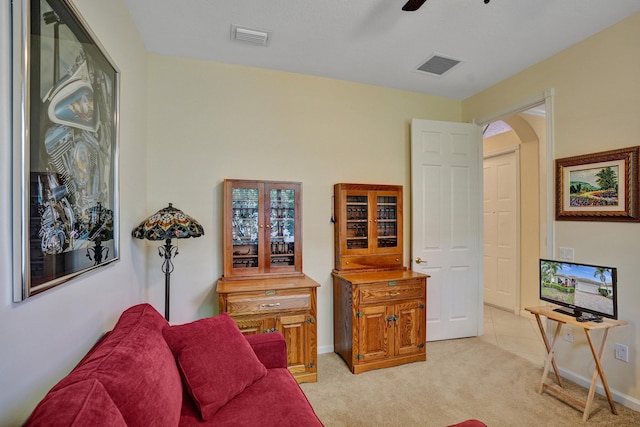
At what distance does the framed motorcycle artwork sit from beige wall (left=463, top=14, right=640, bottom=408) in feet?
11.5

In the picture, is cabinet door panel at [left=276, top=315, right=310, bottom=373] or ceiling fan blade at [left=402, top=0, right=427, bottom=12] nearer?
ceiling fan blade at [left=402, top=0, right=427, bottom=12]

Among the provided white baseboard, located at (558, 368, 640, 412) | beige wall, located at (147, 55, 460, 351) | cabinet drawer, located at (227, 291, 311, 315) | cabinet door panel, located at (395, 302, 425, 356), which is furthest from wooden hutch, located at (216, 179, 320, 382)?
white baseboard, located at (558, 368, 640, 412)

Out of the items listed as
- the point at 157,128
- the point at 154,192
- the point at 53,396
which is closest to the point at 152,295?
the point at 154,192

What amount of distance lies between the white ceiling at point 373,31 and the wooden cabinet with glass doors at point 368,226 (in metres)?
1.28

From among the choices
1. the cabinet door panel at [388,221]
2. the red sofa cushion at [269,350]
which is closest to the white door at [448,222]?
the cabinet door panel at [388,221]

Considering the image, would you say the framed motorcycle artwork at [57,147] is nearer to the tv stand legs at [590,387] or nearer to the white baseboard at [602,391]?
the tv stand legs at [590,387]

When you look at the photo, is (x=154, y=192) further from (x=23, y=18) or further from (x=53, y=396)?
(x=53, y=396)

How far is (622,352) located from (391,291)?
175 centimetres

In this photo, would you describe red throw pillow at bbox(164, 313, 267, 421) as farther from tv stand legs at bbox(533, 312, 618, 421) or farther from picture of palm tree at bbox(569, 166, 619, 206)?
picture of palm tree at bbox(569, 166, 619, 206)

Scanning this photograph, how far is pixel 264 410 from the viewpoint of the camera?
1.43 meters

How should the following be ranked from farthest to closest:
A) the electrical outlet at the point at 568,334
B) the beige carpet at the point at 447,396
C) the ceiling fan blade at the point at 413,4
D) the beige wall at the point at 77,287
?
the electrical outlet at the point at 568,334 < the beige carpet at the point at 447,396 < the ceiling fan blade at the point at 413,4 < the beige wall at the point at 77,287

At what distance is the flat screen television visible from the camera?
2164 millimetres

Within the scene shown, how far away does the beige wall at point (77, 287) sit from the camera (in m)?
0.91

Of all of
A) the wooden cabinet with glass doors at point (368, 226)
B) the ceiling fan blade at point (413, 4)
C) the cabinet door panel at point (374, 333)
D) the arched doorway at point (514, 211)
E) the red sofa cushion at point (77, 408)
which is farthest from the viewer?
the arched doorway at point (514, 211)
